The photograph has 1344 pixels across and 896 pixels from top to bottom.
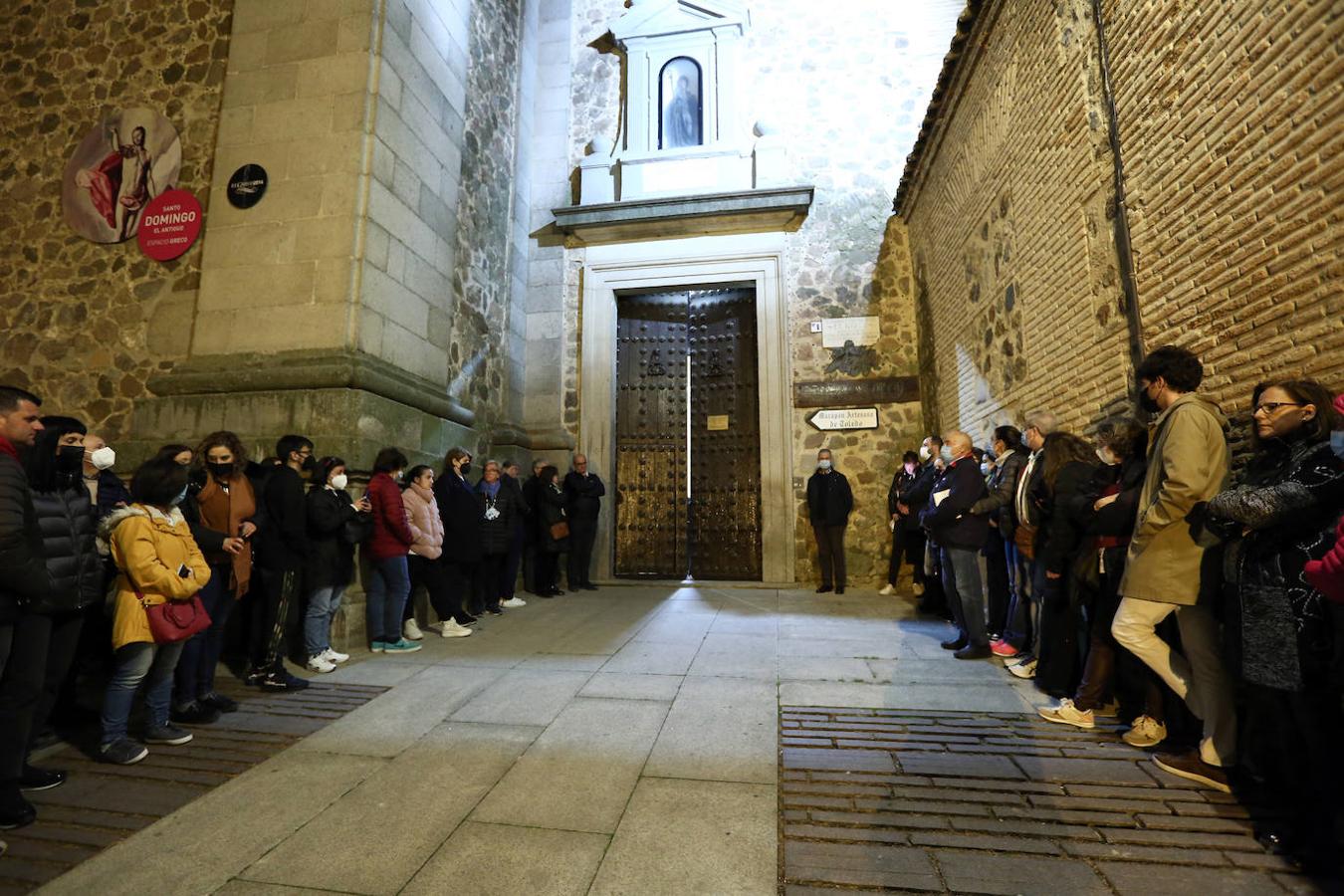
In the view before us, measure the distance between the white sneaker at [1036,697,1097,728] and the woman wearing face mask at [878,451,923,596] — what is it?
3112mm

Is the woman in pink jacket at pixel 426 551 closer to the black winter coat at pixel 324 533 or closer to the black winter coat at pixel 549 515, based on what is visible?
the black winter coat at pixel 324 533

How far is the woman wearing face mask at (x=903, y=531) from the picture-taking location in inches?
248

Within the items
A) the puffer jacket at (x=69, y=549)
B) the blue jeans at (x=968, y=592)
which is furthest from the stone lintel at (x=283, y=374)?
the blue jeans at (x=968, y=592)

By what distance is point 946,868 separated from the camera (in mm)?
1815

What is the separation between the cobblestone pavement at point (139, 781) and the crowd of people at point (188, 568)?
0.08 meters

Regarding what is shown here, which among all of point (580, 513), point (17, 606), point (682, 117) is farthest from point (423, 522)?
point (682, 117)

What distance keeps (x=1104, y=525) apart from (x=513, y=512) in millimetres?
4865

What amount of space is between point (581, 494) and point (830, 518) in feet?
9.46

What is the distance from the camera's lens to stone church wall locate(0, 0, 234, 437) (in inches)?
215

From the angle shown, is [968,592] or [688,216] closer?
[968,592]

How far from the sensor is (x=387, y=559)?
4.38 m

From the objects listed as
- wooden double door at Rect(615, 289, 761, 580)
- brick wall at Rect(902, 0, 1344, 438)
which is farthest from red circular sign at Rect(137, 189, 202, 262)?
brick wall at Rect(902, 0, 1344, 438)

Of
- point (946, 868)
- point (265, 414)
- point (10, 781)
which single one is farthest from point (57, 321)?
point (946, 868)

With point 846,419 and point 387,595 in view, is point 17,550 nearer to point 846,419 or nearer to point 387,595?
point 387,595
